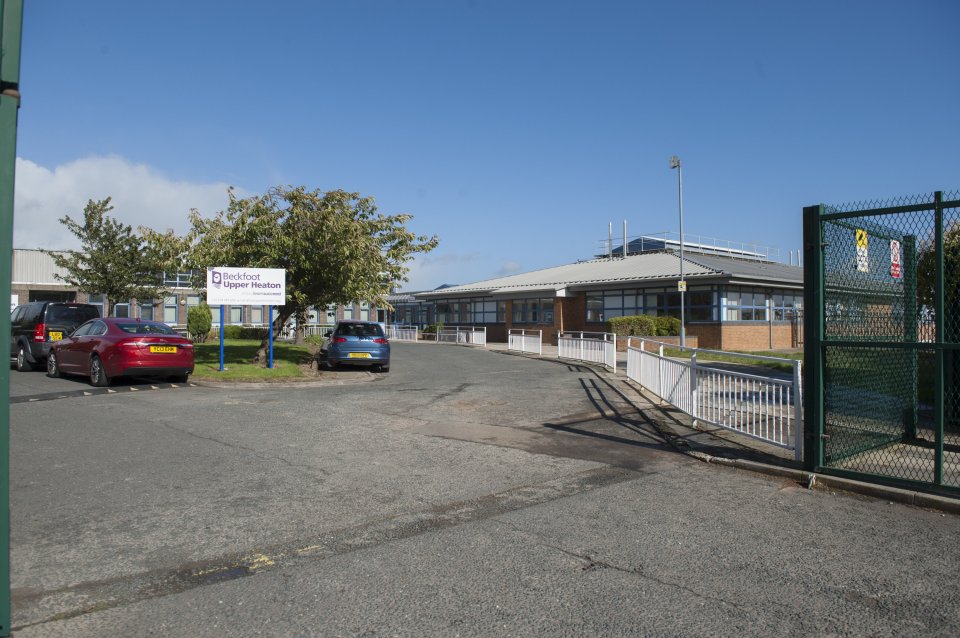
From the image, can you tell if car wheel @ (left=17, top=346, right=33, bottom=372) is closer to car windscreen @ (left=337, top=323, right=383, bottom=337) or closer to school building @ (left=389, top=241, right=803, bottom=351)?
car windscreen @ (left=337, top=323, right=383, bottom=337)

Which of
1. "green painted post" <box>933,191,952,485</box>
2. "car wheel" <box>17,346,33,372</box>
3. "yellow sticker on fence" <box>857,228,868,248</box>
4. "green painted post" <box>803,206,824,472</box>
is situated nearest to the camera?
"green painted post" <box>933,191,952,485</box>

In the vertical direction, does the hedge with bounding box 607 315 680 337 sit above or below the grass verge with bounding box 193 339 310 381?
above

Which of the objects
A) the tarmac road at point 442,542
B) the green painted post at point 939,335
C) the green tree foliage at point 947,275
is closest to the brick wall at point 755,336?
the green tree foliage at point 947,275

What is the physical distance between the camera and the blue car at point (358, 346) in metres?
18.7

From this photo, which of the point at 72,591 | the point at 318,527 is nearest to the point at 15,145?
the point at 72,591

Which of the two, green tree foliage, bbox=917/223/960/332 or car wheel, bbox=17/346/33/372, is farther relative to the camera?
car wheel, bbox=17/346/33/372

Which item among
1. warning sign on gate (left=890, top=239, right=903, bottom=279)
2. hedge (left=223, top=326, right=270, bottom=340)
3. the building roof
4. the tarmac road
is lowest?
the tarmac road

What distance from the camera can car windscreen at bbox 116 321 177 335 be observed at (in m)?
14.1

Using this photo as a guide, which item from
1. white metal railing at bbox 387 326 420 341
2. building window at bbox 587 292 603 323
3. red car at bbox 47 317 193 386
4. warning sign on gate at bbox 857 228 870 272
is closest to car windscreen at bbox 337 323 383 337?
red car at bbox 47 317 193 386

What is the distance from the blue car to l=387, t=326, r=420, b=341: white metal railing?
22.7 m

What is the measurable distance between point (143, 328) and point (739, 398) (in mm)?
11880

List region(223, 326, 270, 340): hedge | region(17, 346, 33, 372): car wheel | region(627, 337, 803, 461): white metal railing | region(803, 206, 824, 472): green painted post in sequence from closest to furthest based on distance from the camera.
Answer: region(803, 206, 824, 472): green painted post < region(627, 337, 803, 461): white metal railing < region(17, 346, 33, 372): car wheel < region(223, 326, 270, 340): hedge

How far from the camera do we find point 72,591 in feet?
12.5

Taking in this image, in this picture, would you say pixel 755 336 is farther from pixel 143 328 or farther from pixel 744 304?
pixel 143 328
